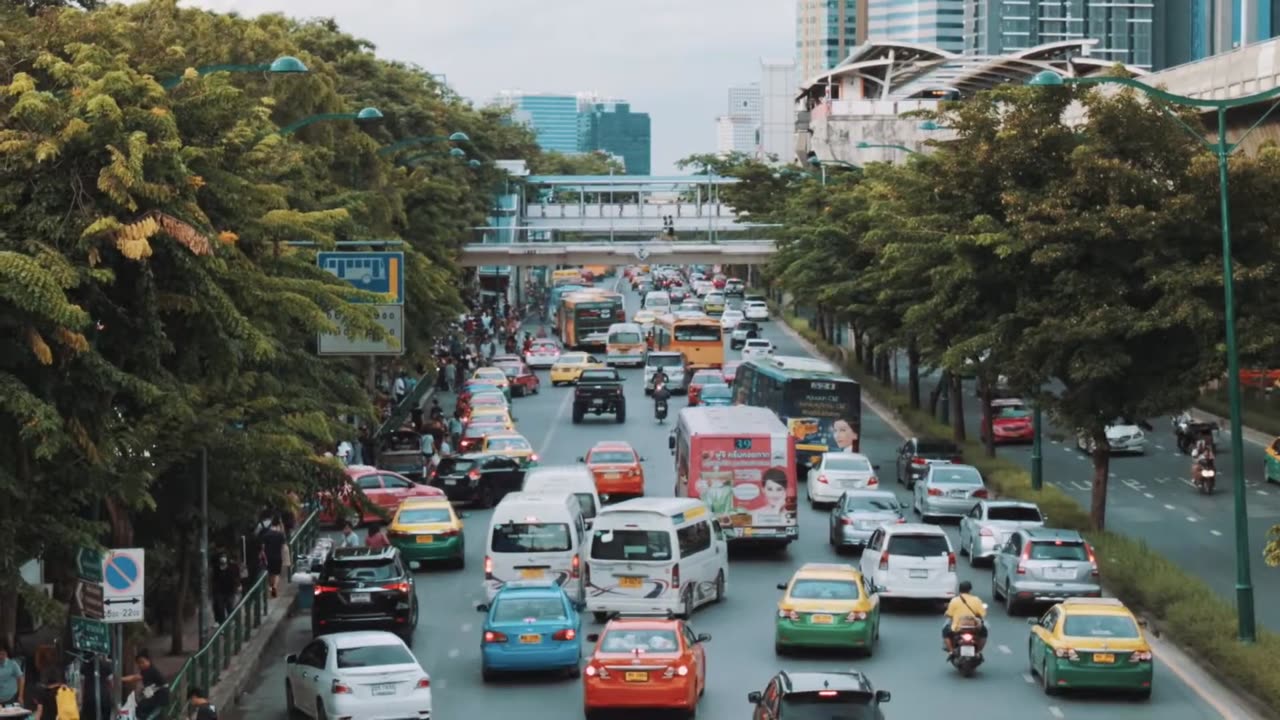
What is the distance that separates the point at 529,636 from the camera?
91.1 feet

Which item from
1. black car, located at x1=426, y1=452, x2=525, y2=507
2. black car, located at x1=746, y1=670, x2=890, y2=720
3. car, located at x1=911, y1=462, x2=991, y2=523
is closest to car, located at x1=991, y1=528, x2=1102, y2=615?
car, located at x1=911, y1=462, x2=991, y2=523

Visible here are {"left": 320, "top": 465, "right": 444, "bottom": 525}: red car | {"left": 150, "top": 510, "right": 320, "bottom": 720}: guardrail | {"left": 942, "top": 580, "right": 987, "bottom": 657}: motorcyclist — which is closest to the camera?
{"left": 150, "top": 510, "right": 320, "bottom": 720}: guardrail

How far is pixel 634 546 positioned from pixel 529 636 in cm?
435

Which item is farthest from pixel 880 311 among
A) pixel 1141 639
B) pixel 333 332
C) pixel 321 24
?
pixel 333 332

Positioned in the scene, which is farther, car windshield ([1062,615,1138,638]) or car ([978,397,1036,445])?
car ([978,397,1036,445])

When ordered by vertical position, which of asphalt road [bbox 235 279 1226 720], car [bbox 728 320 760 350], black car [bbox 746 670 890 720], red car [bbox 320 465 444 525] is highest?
car [bbox 728 320 760 350]

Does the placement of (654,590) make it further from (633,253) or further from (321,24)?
(633,253)

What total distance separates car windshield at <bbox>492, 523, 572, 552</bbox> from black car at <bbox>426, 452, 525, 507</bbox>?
14.8 metres

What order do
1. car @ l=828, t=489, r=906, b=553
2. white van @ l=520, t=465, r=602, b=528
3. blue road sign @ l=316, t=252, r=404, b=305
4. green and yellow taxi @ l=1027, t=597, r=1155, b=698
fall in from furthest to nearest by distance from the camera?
white van @ l=520, t=465, r=602, b=528
car @ l=828, t=489, r=906, b=553
blue road sign @ l=316, t=252, r=404, b=305
green and yellow taxi @ l=1027, t=597, r=1155, b=698

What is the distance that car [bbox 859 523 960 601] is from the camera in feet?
109

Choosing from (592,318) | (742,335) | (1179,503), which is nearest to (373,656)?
(1179,503)

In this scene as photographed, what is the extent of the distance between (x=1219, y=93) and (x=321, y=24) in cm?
3205

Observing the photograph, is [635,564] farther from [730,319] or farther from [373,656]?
[730,319]

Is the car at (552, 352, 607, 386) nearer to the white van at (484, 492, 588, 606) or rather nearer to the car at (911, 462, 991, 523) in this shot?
the car at (911, 462, 991, 523)
